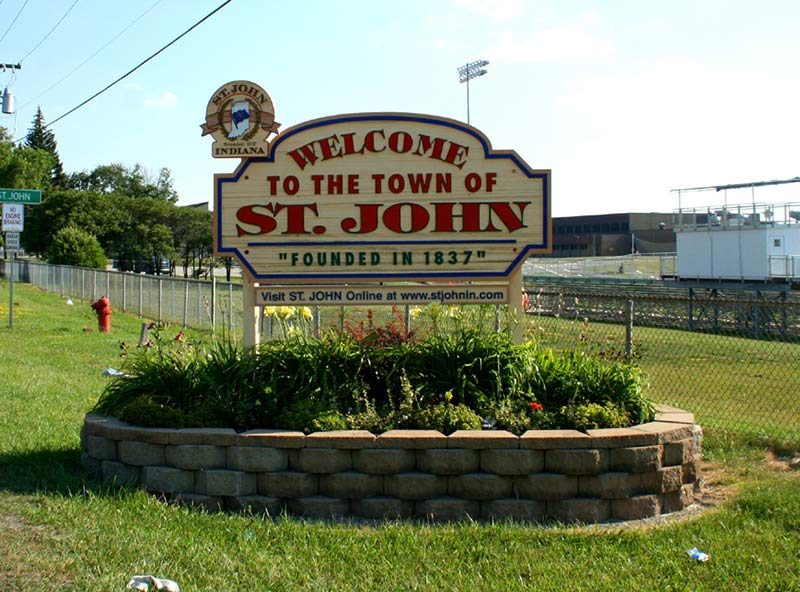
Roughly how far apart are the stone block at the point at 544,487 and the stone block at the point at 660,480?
0.53 m

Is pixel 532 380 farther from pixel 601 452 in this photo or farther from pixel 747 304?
pixel 747 304

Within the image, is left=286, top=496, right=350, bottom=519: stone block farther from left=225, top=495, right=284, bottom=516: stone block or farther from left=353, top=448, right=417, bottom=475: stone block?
left=353, top=448, right=417, bottom=475: stone block

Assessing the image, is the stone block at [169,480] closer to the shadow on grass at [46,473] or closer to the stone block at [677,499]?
the shadow on grass at [46,473]

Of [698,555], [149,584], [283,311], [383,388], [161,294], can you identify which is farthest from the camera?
[161,294]

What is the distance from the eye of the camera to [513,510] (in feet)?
18.5

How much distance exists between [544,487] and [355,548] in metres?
1.43

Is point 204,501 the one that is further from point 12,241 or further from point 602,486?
point 12,241

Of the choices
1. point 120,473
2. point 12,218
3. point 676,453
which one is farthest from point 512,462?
point 12,218

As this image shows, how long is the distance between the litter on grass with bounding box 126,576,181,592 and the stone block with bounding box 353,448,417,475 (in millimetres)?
1725

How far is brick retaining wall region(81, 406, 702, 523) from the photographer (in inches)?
224

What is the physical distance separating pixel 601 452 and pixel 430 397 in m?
1.34

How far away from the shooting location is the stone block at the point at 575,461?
568cm

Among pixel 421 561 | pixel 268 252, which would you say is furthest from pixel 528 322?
pixel 421 561

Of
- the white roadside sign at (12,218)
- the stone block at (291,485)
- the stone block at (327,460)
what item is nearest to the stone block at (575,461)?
the stone block at (327,460)
